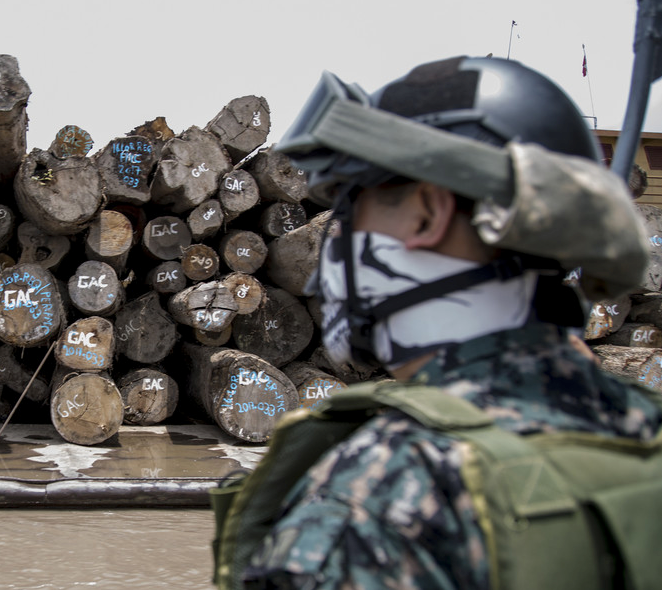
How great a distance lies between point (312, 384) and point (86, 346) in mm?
1720

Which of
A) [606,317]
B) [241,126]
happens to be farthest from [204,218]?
[606,317]

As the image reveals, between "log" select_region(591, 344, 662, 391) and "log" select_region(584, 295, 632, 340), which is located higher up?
"log" select_region(584, 295, 632, 340)

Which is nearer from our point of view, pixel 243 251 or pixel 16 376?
pixel 16 376

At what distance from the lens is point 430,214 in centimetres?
87

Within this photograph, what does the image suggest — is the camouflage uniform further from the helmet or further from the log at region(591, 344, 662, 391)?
the log at region(591, 344, 662, 391)

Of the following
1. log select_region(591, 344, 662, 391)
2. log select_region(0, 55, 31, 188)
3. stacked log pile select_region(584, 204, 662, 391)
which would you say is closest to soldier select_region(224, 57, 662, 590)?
log select_region(0, 55, 31, 188)

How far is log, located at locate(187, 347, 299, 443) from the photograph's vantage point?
196 inches

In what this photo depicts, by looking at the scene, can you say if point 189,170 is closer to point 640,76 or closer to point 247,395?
point 247,395

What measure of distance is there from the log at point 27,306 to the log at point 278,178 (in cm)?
179

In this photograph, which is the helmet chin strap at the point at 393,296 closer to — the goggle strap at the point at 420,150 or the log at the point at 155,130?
the goggle strap at the point at 420,150

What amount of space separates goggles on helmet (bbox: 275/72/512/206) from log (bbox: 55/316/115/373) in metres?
4.09

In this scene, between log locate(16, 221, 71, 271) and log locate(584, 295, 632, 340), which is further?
log locate(584, 295, 632, 340)

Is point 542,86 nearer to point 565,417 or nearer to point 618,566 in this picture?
point 565,417

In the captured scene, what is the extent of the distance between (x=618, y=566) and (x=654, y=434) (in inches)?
7.2
